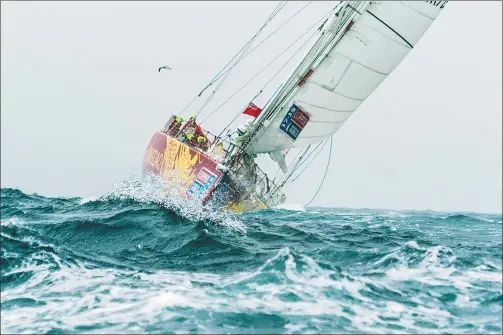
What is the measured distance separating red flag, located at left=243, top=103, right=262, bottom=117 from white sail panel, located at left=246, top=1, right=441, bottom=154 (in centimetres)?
76

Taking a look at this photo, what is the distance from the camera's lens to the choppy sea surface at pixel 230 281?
7.43 meters

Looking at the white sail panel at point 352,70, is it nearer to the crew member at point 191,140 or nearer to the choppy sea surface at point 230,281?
the crew member at point 191,140

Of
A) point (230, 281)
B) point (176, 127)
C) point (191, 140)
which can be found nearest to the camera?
point (230, 281)

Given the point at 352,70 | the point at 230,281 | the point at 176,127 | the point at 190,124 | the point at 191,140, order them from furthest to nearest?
the point at 176,127, the point at 190,124, the point at 191,140, the point at 352,70, the point at 230,281

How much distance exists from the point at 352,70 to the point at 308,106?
1734 mm

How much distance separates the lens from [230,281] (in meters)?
9.10

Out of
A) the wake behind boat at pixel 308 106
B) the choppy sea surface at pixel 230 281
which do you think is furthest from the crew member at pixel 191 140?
the choppy sea surface at pixel 230 281

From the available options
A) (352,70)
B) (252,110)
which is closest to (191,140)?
(252,110)

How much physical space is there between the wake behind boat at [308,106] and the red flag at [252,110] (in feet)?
0.11

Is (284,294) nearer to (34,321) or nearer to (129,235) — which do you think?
(34,321)

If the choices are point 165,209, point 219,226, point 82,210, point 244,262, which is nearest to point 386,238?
point 219,226

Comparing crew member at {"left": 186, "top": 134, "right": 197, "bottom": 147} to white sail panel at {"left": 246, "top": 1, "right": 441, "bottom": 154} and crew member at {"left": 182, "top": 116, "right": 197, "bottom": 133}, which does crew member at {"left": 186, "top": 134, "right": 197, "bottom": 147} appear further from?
white sail panel at {"left": 246, "top": 1, "right": 441, "bottom": 154}

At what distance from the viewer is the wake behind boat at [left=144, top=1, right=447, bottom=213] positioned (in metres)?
16.3

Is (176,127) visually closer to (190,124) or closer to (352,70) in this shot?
(190,124)
